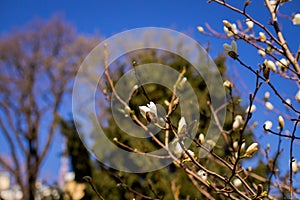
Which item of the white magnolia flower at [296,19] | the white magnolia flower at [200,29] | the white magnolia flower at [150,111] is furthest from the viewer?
the white magnolia flower at [200,29]

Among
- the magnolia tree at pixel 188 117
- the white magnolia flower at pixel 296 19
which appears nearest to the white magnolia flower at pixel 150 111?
the magnolia tree at pixel 188 117

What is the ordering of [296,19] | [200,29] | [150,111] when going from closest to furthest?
[150,111] < [296,19] < [200,29]

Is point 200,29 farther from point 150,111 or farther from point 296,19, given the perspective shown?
point 150,111

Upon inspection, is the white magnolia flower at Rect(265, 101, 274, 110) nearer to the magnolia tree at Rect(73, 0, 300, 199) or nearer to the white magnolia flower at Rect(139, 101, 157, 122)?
the magnolia tree at Rect(73, 0, 300, 199)

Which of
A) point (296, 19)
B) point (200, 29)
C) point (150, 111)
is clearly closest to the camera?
point (150, 111)

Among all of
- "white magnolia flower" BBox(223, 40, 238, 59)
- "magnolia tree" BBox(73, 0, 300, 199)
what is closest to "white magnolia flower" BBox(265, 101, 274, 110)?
"magnolia tree" BBox(73, 0, 300, 199)

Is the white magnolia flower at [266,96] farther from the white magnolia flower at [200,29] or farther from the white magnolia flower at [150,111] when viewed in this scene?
the white magnolia flower at [150,111]

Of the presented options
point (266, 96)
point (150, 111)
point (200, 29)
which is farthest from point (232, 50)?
point (266, 96)

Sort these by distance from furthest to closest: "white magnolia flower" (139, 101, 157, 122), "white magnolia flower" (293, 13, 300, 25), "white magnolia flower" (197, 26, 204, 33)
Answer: "white magnolia flower" (197, 26, 204, 33) → "white magnolia flower" (293, 13, 300, 25) → "white magnolia flower" (139, 101, 157, 122)

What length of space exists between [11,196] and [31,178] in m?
6.99

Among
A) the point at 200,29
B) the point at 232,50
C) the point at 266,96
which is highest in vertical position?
the point at 200,29

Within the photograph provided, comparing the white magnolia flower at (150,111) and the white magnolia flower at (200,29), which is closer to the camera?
Answer: the white magnolia flower at (150,111)

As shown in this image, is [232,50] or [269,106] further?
[269,106]

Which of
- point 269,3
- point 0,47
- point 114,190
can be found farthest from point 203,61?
point 0,47
